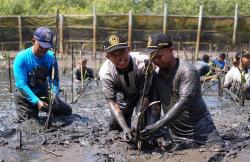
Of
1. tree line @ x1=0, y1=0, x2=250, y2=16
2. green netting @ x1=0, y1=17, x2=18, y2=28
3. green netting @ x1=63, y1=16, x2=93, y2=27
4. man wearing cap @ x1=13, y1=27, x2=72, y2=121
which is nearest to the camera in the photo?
man wearing cap @ x1=13, y1=27, x2=72, y2=121

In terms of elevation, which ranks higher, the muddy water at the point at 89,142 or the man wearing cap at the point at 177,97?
the man wearing cap at the point at 177,97

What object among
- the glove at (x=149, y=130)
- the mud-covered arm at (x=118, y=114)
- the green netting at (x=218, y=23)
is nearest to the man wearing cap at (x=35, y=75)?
the mud-covered arm at (x=118, y=114)

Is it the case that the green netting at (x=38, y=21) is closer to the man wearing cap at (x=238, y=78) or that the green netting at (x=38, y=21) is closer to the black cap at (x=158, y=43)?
the man wearing cap at (x=238, y=78)

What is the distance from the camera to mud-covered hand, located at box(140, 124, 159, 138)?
5.20 metres

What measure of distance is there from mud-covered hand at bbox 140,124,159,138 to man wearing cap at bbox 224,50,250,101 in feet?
19.0

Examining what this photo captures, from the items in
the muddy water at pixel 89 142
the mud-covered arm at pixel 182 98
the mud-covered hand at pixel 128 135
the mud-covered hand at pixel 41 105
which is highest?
the mud-covered arm at pixel 182 98

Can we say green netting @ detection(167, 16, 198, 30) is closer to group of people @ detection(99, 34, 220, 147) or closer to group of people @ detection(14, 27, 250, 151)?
group of people @ detection(14, 27, 250, 151)

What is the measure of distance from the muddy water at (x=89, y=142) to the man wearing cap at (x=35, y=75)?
29 cm

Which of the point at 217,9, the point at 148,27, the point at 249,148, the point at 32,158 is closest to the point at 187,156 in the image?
the point at 249,148

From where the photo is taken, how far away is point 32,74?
742cm

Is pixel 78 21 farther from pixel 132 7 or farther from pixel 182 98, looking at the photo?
pixel 182 98

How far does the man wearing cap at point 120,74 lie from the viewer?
543 cm

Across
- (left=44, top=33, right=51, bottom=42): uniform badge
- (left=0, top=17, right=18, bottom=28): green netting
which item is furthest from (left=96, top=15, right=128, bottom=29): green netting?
(left=44, top=33, right=51, bottom=42): uniform badge

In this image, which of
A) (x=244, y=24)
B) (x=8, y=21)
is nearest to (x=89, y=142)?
(x=8, y=21)
